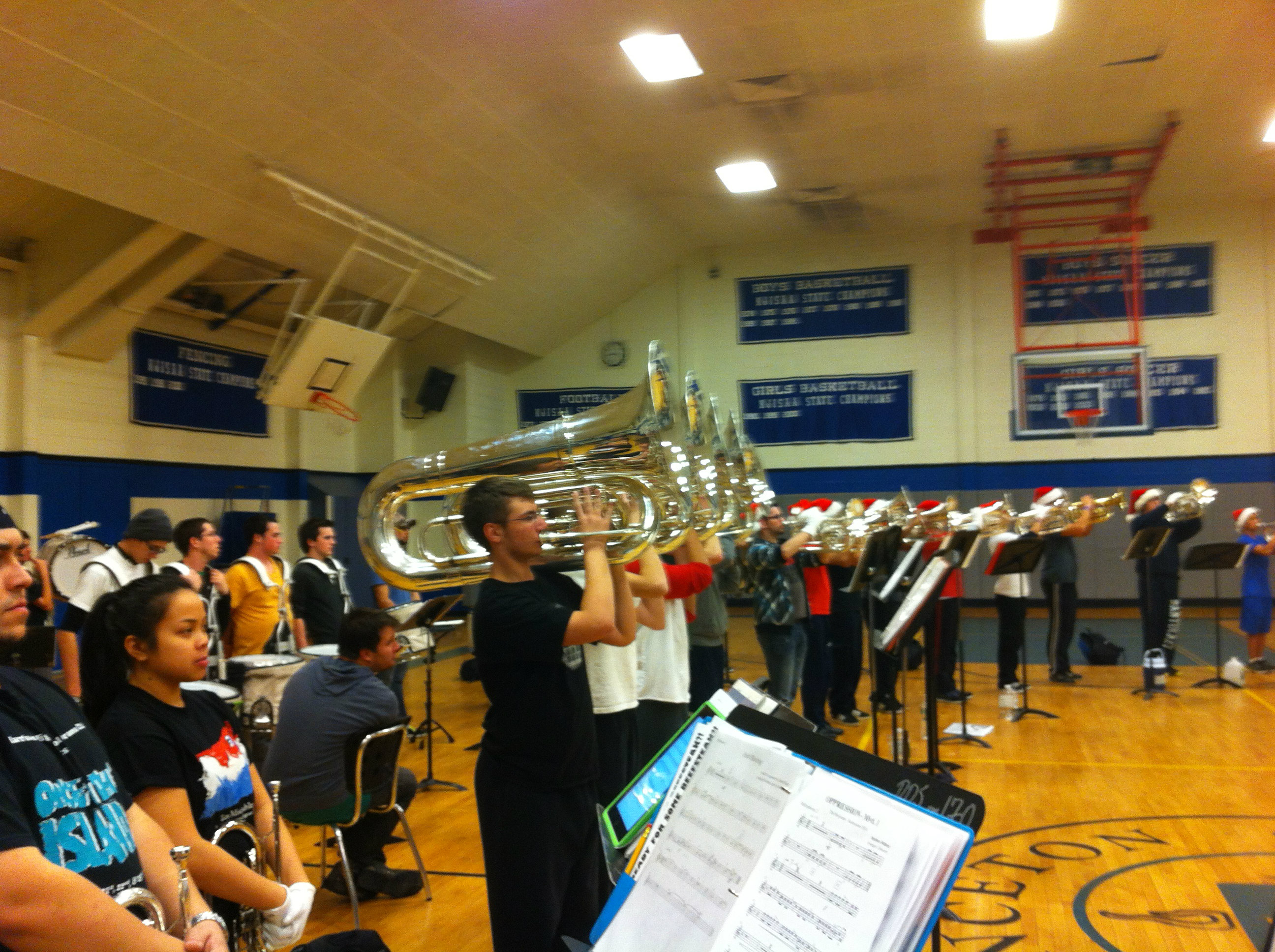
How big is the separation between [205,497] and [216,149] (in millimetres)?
3804

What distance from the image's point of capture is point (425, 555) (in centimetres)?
335

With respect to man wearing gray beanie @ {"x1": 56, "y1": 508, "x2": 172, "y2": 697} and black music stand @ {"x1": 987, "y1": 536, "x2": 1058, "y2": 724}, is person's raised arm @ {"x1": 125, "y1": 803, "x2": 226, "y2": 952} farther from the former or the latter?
black music stand @ {"x1": 987, "y1": 536, "x2": 1058, "y2": 724}

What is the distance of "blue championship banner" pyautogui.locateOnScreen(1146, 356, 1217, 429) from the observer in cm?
1037

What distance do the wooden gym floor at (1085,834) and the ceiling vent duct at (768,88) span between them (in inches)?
188

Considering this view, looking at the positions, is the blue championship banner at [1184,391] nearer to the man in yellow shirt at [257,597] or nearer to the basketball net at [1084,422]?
the basketball net at [1084,422]

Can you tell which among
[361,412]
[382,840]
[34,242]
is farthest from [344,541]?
[382,840]

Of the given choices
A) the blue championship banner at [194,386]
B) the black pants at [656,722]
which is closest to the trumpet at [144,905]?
the black pants at [656,722]

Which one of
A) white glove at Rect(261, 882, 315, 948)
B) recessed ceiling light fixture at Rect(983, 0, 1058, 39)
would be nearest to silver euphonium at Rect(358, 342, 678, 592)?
white glove at Rect(261, 882, 315, 948)

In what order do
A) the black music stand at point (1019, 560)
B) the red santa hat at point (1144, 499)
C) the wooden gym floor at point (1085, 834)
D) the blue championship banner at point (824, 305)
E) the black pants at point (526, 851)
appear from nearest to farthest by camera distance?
the black pants at point (526, 851), the wooden gym floor at point (1085, 834), the black music stand at point (1019, 560), the red santa hat at point (1144, 499), the blue championship banner at point (824, 305)

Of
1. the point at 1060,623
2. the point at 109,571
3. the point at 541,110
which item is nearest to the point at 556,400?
the point at 541,110

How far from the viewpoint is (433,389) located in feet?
37.5

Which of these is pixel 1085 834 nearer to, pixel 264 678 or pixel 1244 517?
pixel 264 678

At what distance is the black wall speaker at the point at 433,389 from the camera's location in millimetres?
11422

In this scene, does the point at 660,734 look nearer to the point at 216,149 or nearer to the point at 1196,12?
the point at 216,149
